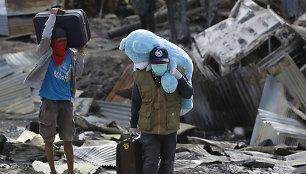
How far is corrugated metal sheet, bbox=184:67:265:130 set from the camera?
8.73 meters

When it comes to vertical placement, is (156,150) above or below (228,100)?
above

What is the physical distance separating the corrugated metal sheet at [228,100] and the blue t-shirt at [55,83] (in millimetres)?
5038

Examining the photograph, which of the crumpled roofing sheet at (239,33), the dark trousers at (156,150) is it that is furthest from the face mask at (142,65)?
the crumpled roofing sheet at (239,33)

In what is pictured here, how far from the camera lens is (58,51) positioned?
4293mm

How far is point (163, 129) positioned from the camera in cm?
388

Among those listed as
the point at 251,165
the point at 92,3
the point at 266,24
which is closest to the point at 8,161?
the point at 251,165

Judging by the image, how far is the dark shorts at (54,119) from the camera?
432cm

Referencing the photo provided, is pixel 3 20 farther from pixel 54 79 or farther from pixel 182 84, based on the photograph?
pixel 182 84

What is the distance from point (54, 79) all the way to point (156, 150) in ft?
3.85

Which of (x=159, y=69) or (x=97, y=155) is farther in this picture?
(x=97, y=155)

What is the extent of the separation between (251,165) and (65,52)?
2647mm

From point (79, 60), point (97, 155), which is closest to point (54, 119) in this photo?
point (79, 60)

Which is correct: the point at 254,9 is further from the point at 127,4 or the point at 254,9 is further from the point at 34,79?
the point at 127,4

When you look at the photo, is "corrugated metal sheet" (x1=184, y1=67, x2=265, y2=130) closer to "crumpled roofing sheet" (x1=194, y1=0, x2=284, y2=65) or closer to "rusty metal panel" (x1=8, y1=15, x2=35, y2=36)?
"crumpled roofing sheet" (x1=194, y1=0, x2=284, y2=65)
